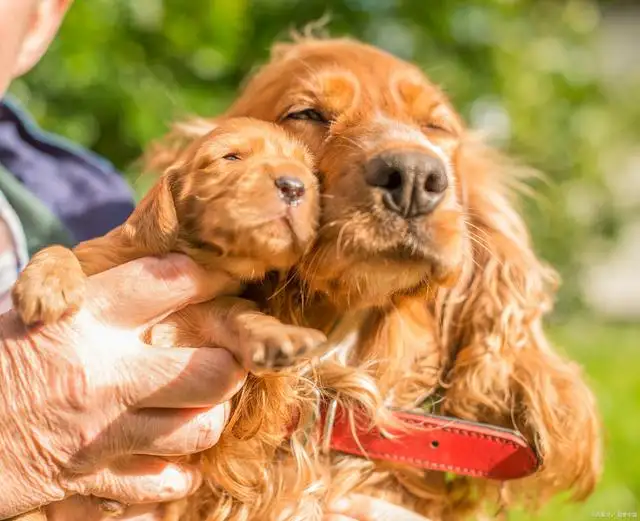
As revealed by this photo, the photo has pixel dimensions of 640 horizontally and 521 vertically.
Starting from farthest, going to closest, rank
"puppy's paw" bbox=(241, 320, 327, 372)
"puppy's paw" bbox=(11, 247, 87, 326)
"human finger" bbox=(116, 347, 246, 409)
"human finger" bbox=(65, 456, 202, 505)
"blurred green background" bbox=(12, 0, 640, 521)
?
"blurred green background" bbox=(12, 0, 640, 521) < "human finger" bbox=(65, 456, 202, 505) < "human finger" bbox=(116, 347, 246, 409) < "puppy's paw" bbox=(11, 247, 87, 326) < "puppy's paw" bbox=(241, 320, 327, 372)

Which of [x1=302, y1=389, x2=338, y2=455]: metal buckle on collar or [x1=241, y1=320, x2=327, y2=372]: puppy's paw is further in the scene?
[x1=302, y1=389, x2=338, y2=455]: metal buckle on collar

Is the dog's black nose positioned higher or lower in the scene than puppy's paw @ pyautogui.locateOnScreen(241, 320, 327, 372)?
higher

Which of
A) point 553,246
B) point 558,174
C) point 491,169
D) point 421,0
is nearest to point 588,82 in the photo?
point 558,174

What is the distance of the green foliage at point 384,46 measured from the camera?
13.6 ft

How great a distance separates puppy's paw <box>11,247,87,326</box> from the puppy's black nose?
15.4 inches

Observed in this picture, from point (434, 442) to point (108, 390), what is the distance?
73 cm

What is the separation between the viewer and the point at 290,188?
1.55 metres

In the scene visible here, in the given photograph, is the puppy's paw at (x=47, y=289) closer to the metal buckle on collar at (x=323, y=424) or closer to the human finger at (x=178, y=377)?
the human finger at (x=178, y=377)

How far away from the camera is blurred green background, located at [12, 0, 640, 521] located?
410cm

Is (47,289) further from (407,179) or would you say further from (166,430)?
(407,179)

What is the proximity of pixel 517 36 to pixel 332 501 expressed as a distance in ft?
13.8

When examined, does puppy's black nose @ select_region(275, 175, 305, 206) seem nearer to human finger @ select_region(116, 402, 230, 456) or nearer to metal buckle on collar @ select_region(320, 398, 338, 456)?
human finger @ select_region(116, 402, 230, 456)

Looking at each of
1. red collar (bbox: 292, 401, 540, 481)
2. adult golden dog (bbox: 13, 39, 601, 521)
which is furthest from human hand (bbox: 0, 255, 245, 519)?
red collar (bbox: 292, 401, 540, 481)

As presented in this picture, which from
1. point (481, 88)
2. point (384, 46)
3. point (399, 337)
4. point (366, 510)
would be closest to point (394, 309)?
point (399, 337)
